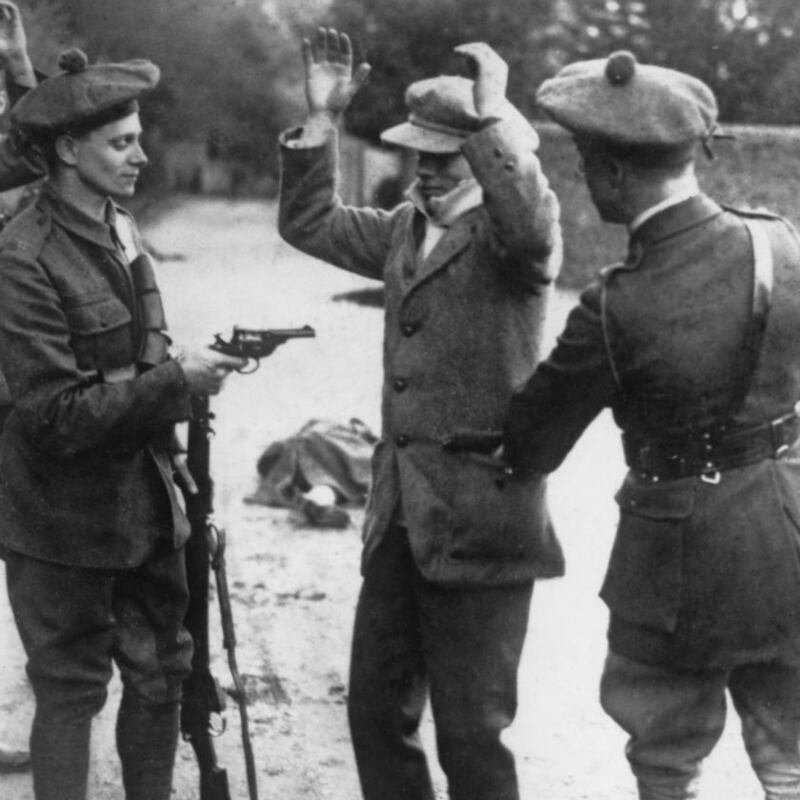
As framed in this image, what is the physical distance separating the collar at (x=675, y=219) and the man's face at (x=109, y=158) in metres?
1.39

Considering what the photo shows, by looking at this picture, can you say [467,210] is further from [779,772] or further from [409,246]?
[779,772]

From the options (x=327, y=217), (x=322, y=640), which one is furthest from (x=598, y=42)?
(x=327, y=217)

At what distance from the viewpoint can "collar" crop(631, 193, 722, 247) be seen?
3197 millimetres

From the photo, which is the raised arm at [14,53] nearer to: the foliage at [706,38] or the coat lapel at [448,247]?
the coat lapel at [448,247]

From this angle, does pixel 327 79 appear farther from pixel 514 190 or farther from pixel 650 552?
pixel 650 552

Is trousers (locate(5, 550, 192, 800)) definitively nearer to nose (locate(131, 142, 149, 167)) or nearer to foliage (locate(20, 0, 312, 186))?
nose (locate(131, 142, 149, 167))

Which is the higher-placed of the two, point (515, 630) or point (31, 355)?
point (31, 355)

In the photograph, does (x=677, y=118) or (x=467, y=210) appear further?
(x=467, y=210)

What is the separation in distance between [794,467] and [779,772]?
74 cm

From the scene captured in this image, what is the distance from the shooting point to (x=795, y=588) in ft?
10.9

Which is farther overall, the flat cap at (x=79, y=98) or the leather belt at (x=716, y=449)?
the flat cap at (x=79, y=98)

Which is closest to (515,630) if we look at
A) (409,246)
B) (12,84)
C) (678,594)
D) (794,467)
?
(678,594)

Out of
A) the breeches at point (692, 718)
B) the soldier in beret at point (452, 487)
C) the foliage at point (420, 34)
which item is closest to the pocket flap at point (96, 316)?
the soldier in beret at point (452, 487)

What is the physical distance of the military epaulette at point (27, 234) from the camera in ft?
12.1
